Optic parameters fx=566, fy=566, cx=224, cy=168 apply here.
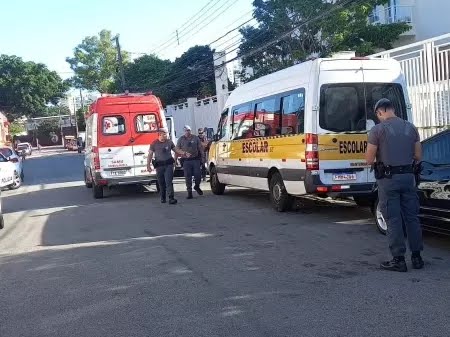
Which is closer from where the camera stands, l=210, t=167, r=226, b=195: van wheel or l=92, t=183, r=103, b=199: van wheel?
l=210, t=167, r=226, b=195: van wheel

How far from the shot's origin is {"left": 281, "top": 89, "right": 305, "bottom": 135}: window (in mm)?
9366

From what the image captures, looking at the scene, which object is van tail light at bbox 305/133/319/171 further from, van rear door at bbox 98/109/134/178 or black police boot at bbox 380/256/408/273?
van rear door at bbox 98/109/134/178

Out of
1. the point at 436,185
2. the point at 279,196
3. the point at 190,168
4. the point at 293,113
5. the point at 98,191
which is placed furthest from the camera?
the point at 98,191

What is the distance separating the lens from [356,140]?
9125 millimetres

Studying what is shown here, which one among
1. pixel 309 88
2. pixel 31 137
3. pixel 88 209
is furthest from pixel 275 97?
pixel 31 137

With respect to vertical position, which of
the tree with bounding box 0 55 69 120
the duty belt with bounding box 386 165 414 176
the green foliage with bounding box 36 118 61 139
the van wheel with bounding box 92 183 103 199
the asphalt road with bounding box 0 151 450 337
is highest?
the tree with bounding box 0 55 69 120

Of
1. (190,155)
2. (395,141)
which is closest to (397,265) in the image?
(395,141)

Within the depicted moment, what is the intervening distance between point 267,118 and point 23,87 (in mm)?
64438

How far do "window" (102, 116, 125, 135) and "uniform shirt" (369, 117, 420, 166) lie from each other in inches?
370

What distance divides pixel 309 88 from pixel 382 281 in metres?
4.28

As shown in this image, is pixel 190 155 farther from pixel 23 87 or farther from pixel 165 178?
pixel 23 87

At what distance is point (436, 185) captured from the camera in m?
6.70

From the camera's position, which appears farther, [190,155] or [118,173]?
[118,173]

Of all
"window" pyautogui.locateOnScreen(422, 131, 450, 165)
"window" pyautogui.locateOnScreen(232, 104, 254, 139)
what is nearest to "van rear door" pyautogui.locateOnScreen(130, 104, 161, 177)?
"window" pyautogui.locateOnScreen(232, 104, 254, 139)
